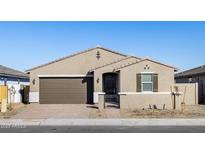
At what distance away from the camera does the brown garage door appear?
2867cm

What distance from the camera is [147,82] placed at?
80.6ft

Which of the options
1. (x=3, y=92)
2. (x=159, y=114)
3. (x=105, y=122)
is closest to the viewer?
(x=105, y=122)

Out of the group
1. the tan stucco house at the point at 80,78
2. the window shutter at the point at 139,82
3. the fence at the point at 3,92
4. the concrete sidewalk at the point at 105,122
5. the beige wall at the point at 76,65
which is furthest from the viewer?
the beige wall at the point at 76,65

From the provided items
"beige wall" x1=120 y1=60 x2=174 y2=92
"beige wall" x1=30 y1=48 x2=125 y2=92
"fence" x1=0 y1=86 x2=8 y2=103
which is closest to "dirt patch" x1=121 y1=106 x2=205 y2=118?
"beige wall" x1=120 y1=60 x2=174 y2=92

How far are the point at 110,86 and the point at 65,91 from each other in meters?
3.82

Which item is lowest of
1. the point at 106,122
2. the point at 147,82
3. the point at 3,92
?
the point at 106,122

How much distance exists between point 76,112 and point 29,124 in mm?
5607

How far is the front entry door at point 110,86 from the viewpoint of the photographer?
2931 cm

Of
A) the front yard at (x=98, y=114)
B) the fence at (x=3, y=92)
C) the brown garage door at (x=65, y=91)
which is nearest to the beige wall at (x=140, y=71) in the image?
the front yard at (x=98, y=114)

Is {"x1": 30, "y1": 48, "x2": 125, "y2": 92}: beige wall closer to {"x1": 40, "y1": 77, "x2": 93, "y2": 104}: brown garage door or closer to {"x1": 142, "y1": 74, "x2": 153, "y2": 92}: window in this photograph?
{"x1": 40, "y1": 77, "x2": 93, "y2": 104}: brown garage door

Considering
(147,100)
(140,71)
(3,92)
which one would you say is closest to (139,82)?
(140,71)

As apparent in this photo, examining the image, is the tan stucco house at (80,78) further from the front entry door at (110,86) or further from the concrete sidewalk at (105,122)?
the concrete sidewalk at (105,122)

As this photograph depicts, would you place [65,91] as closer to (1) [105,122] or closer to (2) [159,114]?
(2) [159,114]

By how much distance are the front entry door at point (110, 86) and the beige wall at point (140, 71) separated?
4398 mm
